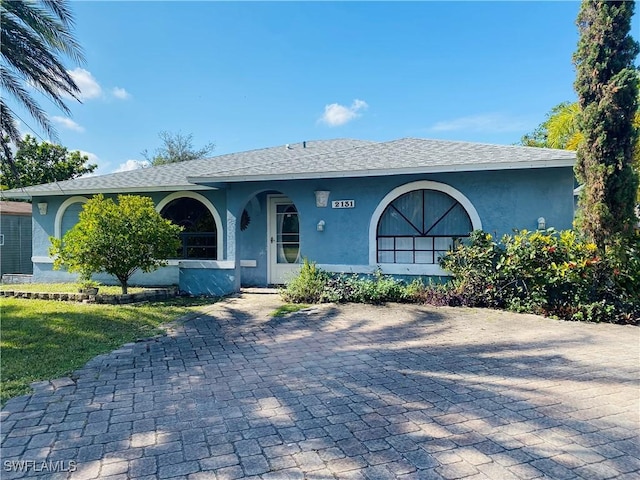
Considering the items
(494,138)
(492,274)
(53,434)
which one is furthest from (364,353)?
(494,138)

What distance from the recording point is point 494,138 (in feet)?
94.0

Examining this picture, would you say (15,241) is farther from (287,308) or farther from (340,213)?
(340,213)

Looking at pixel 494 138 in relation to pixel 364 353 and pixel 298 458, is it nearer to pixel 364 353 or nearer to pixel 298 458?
pixel 364 353

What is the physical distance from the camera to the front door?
452 inches

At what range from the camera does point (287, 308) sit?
8.54 m

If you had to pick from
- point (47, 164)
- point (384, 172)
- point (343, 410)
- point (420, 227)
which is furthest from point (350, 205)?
point (47, 164)

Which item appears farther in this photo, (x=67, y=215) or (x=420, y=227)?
(x=67, y=215)

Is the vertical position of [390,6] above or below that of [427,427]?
above

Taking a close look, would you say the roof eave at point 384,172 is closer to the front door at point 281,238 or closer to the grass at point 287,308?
the front door at point 281,238

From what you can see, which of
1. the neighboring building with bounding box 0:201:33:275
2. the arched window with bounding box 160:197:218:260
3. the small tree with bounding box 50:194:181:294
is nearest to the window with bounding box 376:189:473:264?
the arched window with bounding box 160:197:218:260

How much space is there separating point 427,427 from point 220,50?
12183 mm

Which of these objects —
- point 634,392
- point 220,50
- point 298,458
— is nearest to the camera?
point 298,458

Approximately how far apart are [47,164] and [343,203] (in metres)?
28.5

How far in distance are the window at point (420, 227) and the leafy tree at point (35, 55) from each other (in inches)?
299
